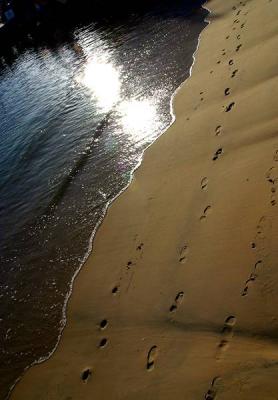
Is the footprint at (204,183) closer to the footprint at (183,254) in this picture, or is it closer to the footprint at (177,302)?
the footprint at (183,254)

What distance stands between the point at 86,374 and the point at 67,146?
8.70m

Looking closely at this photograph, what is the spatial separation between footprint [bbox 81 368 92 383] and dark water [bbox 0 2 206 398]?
1.17 meters

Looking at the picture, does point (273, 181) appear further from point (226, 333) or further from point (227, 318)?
point (226, 333)

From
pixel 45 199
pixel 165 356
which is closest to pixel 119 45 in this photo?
pixel 45 199

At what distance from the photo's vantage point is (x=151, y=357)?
19.1 feet

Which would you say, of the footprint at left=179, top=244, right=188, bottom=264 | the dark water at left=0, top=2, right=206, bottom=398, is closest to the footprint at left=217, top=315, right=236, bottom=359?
the footprint at left=179, top=244, right=188, bottom=264

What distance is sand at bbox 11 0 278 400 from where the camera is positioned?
207 inches

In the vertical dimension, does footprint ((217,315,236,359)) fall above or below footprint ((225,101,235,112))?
below

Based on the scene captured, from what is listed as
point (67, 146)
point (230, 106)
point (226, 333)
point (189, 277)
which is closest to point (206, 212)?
point (189, 277)

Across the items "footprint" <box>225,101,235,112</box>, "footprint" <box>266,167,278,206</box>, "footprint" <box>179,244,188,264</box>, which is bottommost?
"footprint" <box>179,244,188,264</box>

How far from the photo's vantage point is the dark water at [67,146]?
8223mm

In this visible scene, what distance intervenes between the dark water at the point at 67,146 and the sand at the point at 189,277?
648 millimetres

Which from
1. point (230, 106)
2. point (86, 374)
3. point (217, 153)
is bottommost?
point (86, 374)

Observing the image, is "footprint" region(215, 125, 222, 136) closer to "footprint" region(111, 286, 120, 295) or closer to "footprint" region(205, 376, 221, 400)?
"footprint" region(111, 286, 120, 295)
